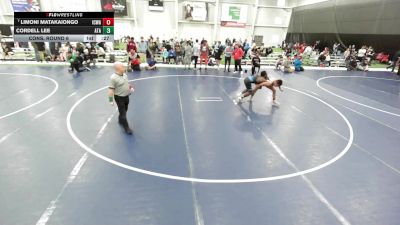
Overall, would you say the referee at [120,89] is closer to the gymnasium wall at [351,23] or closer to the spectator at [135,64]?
the spectator at [135,64]

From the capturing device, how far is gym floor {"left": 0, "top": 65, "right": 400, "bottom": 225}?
413 centimetres

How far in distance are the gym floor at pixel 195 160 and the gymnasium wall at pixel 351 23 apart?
42.1ft

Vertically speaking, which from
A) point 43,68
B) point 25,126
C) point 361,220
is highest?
point 43,68

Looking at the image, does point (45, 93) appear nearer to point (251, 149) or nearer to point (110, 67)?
point (110, 67)

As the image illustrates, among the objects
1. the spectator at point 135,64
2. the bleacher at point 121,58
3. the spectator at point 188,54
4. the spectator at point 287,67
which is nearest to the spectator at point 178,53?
the spectator at point 188,54

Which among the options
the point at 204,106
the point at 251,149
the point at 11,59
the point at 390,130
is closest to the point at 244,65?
the point at 204,106

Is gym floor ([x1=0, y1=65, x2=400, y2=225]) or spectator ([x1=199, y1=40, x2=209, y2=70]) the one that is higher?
spectator ([x1=199, y1=40, x2=209, y2=70])

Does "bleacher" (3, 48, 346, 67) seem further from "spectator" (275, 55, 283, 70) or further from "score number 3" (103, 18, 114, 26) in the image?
"score number 3" (103, 18, 114, 26)

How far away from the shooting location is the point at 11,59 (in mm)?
17812

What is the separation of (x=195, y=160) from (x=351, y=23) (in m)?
24.2

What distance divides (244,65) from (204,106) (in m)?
11.4

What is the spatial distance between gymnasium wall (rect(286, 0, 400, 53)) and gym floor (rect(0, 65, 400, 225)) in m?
12.8

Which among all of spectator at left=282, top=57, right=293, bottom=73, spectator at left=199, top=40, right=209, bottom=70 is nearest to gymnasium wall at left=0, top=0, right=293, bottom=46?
spectator at left=199, top=40, right=209, bottom=70
